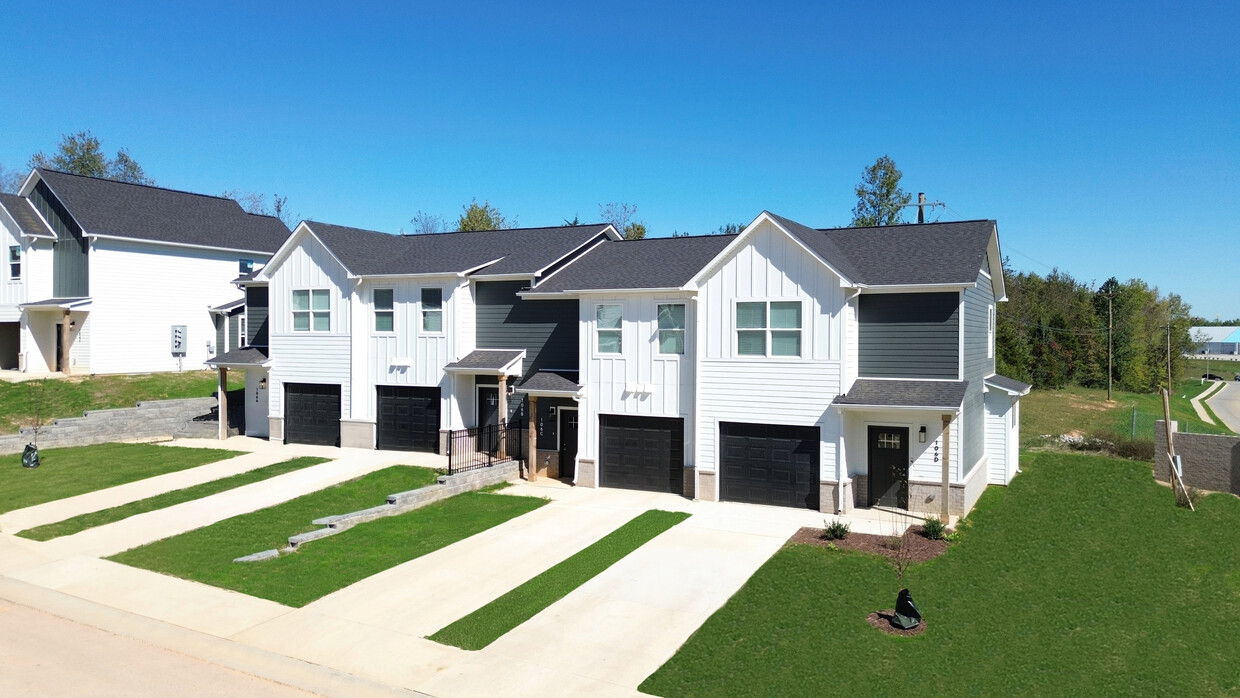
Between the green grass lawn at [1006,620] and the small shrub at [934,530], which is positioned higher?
the small shrub at [934,530]

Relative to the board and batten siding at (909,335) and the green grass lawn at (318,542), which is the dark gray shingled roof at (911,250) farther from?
the green grass lawn at (318,542)

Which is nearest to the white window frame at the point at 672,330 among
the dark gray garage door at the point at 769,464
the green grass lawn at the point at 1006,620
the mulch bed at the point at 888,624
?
the dark gray garage door at the point at 769,464

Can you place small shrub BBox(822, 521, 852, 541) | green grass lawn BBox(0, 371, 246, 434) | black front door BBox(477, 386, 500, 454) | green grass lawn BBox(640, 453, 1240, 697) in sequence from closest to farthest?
green grass lawn BBox(640, 453, 1240, 697), small shrub BBox(822, 521, 852, 541), black front door BBox(477, 386, 500, 454), green grass lawn BBox(0, 371, 246, 434)

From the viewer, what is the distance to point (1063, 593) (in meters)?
13.5

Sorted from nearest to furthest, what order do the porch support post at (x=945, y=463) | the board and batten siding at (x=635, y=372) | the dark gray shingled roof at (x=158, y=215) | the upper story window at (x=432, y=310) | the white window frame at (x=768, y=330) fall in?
1. the porch support post at (x=945, y=463)
2. the white window frame at (x=768, y=330)
3. the board and batten siding at (x=635, y=372)
4. the upper story window at (x=432, y=310)
5. the dark gray shingled roof at (x=158, y=215)

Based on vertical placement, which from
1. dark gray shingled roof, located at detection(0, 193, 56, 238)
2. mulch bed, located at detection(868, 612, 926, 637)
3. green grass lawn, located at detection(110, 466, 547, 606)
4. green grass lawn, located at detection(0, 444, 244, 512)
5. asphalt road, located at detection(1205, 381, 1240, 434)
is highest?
dark gray shingled roof, located at detection(0, 193, 56, 238)

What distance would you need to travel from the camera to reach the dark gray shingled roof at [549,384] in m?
21.8

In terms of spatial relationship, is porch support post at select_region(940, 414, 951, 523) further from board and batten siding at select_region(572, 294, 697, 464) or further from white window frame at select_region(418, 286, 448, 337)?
white window frame at select_region(418, 286, 448, 337)

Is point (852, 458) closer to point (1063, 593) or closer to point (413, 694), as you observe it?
point (1063, 593)

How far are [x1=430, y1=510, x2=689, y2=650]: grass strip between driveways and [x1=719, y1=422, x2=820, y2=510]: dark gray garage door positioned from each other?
2382mm

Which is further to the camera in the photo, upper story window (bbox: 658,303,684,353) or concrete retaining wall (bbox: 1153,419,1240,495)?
concrete retaining wall (bbox: 1153,419,1240,495)

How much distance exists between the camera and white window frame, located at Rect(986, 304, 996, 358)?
2256cm

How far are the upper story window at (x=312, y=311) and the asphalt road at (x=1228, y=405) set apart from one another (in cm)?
4164

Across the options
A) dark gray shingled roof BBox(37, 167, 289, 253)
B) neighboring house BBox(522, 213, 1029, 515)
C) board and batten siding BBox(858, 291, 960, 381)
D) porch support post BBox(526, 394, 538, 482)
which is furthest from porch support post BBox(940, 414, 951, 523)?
dark gray shingled roof BBox(37, 167, 289, 253)
